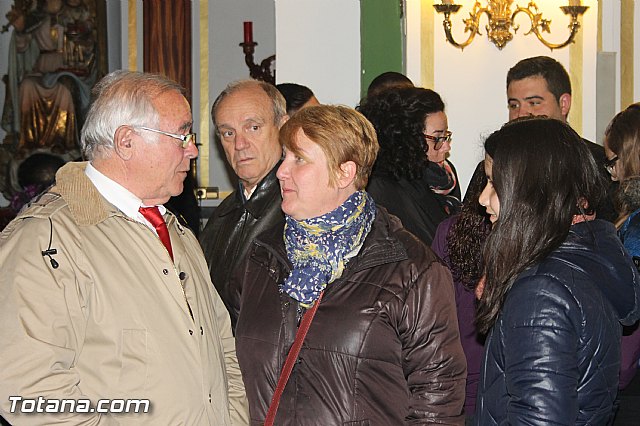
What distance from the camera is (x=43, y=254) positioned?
239cm

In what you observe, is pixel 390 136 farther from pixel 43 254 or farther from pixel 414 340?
pixel 43 254

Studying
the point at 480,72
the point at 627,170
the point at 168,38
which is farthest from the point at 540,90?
the point at 168,38

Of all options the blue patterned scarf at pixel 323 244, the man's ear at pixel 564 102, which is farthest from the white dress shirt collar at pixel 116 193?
the man's ear at pixel 564 102

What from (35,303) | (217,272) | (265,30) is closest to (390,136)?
(217,272)

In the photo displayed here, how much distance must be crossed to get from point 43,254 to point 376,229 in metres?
1.08

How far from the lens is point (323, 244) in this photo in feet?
9.52

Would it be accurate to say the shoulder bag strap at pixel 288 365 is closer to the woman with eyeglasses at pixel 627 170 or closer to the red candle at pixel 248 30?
the woman with eyeglasses at pixel 627 170

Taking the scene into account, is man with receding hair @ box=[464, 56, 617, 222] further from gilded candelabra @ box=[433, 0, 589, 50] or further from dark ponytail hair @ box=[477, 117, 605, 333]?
dark ponytail hair @ box=[477, 117, 605, 333]

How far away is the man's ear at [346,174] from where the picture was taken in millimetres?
2963

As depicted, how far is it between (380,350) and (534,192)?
75 centimetres

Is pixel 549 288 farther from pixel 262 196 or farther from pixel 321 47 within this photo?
pixel 321 47

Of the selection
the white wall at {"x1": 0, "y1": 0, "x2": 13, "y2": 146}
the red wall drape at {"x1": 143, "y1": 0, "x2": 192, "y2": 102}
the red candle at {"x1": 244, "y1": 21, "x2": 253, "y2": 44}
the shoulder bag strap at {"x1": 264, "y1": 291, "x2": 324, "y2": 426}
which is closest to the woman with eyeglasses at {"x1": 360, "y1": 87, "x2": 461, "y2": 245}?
the shoulder bag strap at {"x1": 264, "y1": 291, "x2": 324, "y2": 426}

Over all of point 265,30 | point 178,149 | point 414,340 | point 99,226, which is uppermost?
point 265,30

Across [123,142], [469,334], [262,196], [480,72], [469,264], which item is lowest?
[469,334]
